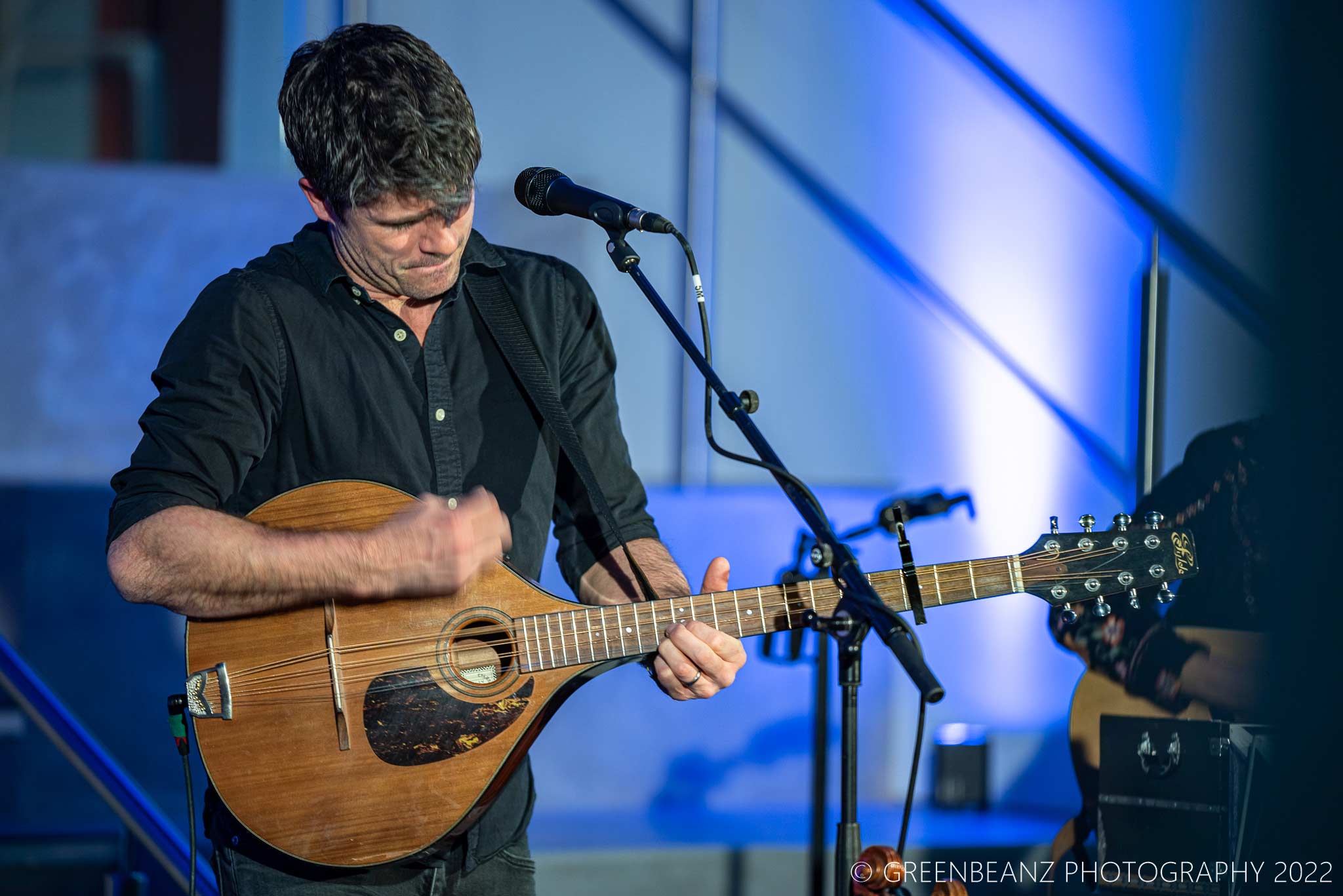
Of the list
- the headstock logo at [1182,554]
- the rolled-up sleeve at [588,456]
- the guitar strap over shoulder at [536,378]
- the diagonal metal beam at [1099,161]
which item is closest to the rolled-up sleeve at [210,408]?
the guitar strap over shoulder at [536,378]

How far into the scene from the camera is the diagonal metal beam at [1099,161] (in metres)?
3.73

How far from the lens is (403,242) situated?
80.8 inches

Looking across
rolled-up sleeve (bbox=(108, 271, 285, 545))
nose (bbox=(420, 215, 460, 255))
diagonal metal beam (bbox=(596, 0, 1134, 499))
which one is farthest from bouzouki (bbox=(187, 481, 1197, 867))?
diagonal metal beam (bbox=(596, 0, 1134, 499))

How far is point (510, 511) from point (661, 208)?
115 inches

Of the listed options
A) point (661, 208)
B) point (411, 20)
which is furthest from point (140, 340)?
point (661, 208)

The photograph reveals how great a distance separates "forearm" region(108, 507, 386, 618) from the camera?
1.87 meters

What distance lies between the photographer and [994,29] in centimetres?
496

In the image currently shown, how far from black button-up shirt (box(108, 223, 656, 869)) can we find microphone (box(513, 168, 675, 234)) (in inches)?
8.5

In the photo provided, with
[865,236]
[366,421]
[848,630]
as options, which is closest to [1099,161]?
[865,236]

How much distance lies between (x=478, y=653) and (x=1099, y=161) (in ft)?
11.4

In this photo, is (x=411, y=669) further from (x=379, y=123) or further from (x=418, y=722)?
(x=379, y=123)

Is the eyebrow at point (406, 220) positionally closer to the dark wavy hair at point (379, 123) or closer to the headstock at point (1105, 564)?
the dark wavy hair at point (379, 123)

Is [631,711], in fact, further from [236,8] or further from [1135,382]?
[236,8]

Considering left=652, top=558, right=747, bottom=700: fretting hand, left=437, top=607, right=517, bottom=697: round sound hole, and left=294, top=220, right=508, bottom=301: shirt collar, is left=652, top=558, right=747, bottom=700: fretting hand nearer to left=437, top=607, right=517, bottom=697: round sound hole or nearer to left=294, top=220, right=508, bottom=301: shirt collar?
left=437, top=607, right=517, bottom=697: round sound hole
